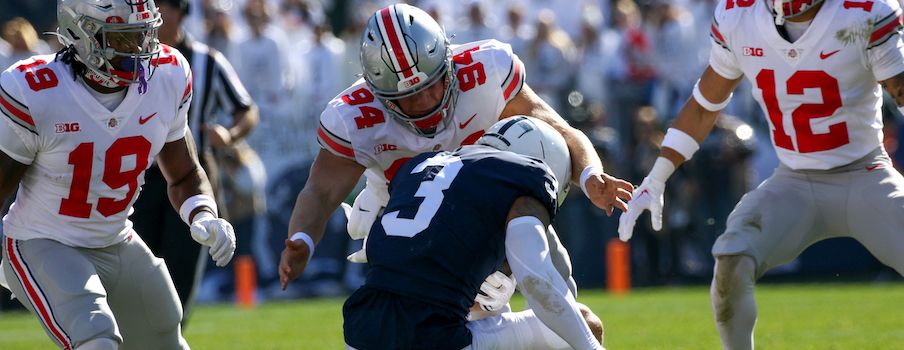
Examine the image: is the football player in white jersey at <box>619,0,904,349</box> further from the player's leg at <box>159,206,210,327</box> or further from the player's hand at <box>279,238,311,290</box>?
the player's leg at <box>159,206,210,327</box>

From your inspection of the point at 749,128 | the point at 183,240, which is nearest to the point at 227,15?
the point at 183,240

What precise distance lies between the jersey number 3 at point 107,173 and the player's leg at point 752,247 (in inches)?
90.3

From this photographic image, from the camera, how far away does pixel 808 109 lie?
3.82 m

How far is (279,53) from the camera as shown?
8.92 metres

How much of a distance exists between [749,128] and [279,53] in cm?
447

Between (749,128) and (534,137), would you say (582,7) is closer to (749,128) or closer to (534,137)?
(749,128)

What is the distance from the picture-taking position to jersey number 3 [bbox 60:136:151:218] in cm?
335

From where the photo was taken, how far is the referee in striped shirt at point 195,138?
4820mm

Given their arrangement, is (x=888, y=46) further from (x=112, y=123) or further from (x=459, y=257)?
(x=112, y=123)

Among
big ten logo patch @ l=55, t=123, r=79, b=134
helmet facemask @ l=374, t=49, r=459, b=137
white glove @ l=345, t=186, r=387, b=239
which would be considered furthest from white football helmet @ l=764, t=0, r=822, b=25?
big ten logo patch @ l=55, t=123, r=79, b=134

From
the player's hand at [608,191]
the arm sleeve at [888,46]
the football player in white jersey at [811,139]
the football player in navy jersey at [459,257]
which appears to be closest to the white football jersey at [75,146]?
the football player in navy jersey at [459,257]

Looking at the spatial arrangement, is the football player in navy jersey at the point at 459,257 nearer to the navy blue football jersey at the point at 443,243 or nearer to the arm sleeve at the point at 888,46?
the navy blue football jersey at the point at 443,243

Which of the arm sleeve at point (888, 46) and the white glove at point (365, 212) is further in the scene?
the white glove at point (365, 212)

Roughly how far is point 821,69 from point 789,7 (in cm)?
28
